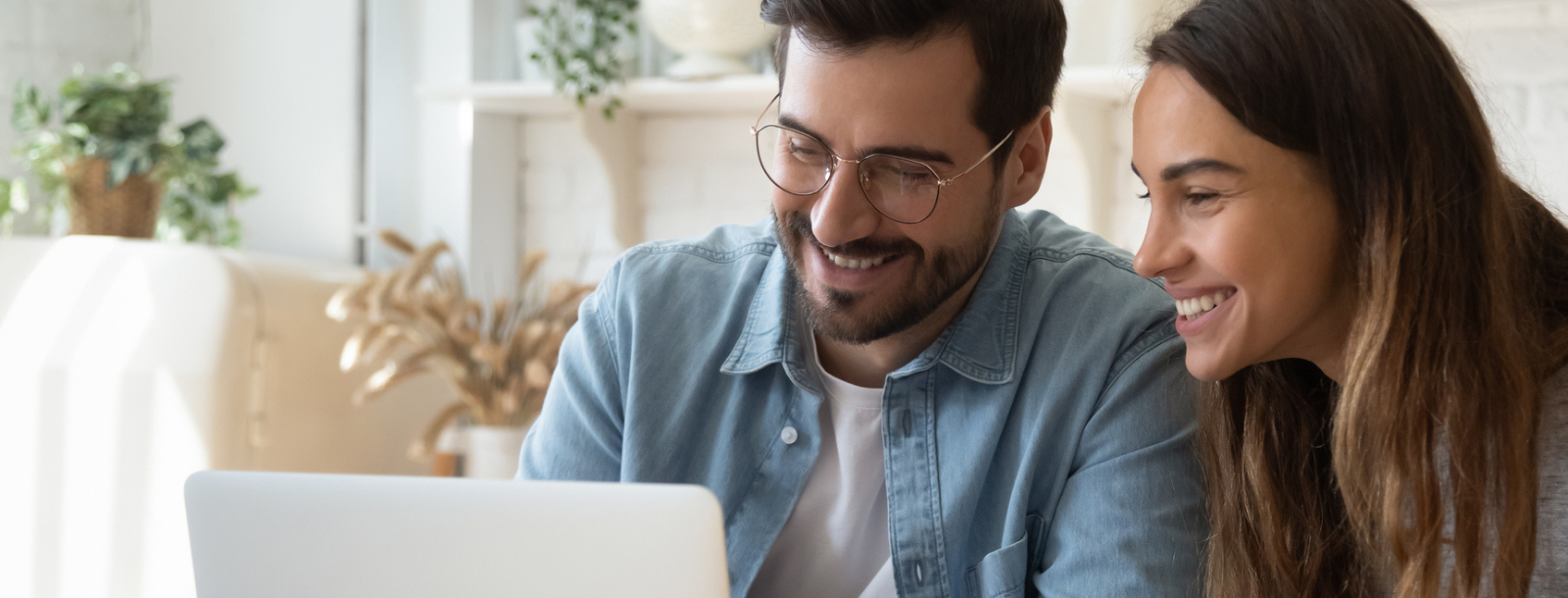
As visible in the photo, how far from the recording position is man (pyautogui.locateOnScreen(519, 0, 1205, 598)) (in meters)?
1.02

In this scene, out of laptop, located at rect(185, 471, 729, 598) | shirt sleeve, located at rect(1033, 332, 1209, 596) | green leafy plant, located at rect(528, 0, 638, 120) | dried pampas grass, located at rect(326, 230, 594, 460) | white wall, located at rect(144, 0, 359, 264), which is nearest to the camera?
laptop, located at rect(185, 471, 729, 598)

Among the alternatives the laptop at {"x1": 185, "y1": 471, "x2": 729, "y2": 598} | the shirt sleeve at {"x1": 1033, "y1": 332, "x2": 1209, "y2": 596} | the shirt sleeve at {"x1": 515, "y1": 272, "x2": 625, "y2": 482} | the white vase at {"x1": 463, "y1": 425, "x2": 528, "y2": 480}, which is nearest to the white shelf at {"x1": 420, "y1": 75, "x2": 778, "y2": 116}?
the white vase at {"x1": 463, "y1": 425, "x2": 528, "y2": 480}

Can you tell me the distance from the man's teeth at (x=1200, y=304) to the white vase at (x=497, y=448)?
1.06 m

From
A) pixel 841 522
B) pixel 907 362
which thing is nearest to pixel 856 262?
pixel 907 362

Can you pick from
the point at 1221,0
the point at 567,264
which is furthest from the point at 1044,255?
the point at 567,264

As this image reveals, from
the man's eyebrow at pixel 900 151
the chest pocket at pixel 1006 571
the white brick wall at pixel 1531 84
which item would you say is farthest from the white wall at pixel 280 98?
the white brick wall at pixel 1531 84

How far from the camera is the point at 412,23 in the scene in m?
2.09

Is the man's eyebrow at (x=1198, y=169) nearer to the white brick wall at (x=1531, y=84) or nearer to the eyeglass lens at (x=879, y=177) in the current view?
the eyeglass lens at (x=879, y=177)

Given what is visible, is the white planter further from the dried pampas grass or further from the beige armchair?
the beige armchair

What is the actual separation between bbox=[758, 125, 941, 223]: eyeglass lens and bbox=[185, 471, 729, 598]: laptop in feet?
1.56

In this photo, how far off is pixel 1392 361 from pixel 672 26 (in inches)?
46.4

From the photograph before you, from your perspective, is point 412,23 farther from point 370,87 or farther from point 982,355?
point 982,355

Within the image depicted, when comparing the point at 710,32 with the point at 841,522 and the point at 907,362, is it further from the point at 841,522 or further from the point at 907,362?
the point at 841,522

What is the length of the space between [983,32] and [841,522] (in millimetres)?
458
